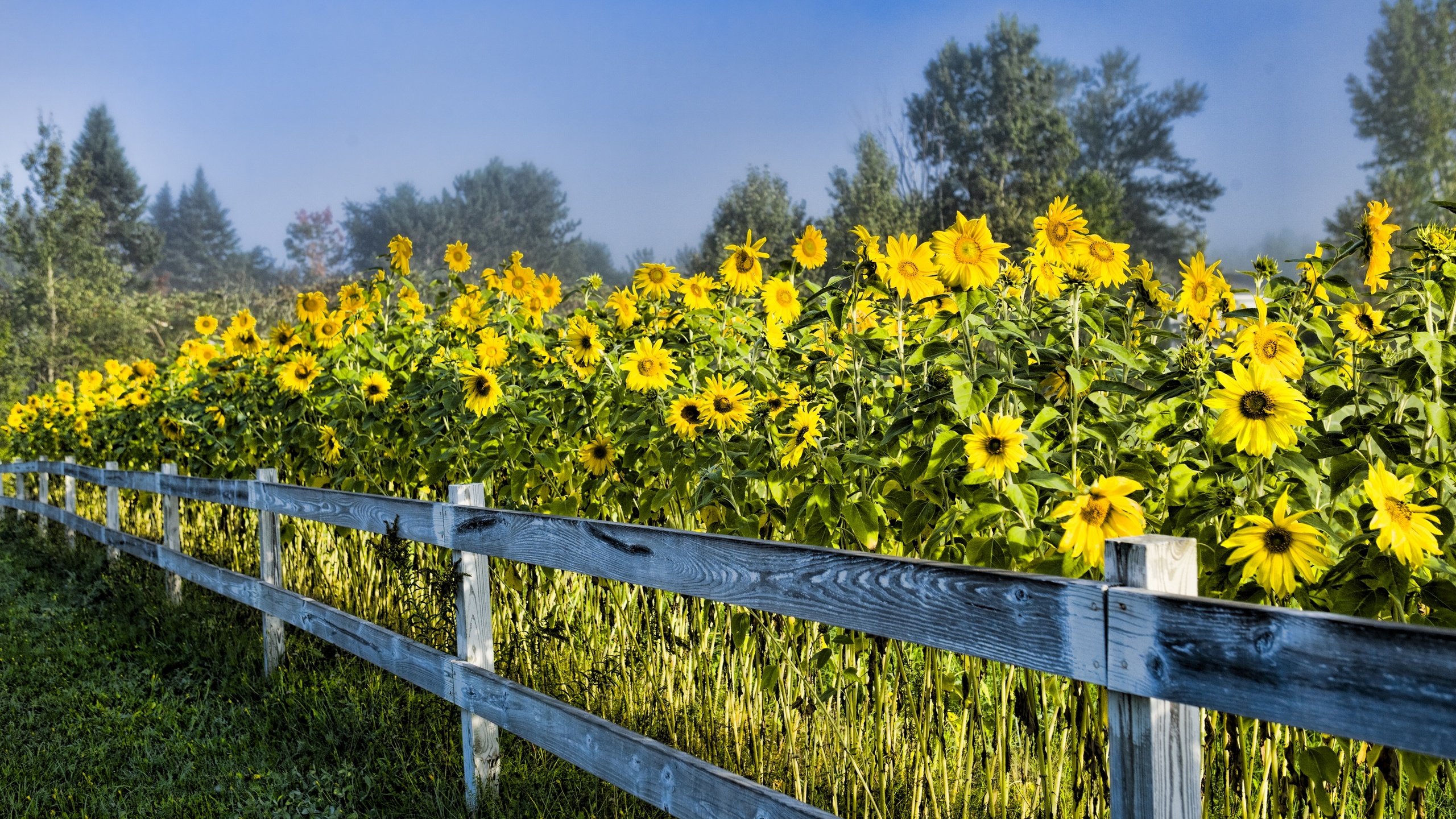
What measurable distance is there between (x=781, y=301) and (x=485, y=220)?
57.7 metres

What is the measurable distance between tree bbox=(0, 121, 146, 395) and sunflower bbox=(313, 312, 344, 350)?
28718mm

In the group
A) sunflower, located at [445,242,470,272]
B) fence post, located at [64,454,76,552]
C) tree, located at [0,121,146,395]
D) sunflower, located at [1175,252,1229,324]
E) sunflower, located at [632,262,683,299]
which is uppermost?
tree, located at [0,121,146,395]

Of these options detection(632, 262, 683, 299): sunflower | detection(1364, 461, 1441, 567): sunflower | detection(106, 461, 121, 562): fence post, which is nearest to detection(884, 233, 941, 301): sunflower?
detection(1364, 461, 1441, 567): sunflower

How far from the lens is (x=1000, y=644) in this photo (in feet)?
5.38

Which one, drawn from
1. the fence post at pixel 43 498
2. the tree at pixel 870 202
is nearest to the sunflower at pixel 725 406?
the fence post at pixel 43 498

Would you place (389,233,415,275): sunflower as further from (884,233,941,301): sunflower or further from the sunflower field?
(884,233,941,301): sunflower

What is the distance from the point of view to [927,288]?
2270 mm

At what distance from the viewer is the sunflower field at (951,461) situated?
5.81 ft

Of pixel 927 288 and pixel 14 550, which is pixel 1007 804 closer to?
pixel 927 288

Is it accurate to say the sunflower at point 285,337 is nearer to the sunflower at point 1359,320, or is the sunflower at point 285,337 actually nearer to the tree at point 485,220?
the sunflower at point 1359,320

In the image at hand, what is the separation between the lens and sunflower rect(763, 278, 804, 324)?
9.74 ft

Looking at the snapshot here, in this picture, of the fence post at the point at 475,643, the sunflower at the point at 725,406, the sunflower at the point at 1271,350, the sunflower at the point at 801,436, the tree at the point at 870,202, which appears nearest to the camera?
the sunflower at the point at 1271,350

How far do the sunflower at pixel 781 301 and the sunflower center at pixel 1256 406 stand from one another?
1.40 metres

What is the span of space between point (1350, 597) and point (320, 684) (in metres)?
3.66
